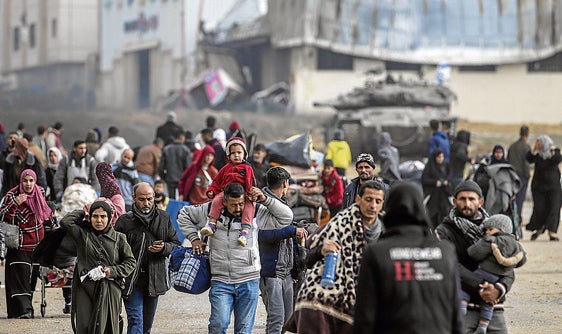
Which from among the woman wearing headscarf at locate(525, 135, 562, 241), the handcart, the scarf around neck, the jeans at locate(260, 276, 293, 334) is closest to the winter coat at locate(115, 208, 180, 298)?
the jeans at locate(260, 276, 293, 334)

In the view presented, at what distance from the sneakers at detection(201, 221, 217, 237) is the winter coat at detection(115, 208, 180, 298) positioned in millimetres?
583

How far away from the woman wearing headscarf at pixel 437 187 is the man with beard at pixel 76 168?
5228mm

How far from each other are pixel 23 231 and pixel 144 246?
2.64 m

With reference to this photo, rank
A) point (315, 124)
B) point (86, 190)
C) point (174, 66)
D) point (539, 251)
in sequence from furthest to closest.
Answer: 1. point (174, 66)
2. point (315, 124)
3. point (539, 251)
4. point (86, 190)

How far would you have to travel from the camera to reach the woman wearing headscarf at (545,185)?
18031 mm

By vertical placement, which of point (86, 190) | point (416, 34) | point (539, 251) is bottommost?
point (539, 251)

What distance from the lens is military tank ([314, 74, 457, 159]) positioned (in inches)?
1351

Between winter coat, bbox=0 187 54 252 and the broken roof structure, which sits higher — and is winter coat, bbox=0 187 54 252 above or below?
below

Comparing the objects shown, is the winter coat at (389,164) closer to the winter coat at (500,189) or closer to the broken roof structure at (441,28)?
the winter coat at (500,189)

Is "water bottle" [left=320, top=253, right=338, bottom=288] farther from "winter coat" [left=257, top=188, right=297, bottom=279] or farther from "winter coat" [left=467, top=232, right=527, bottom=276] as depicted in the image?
"winter coat" [left=257, top=188, right=297, bottom=279]

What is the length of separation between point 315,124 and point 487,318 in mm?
36966

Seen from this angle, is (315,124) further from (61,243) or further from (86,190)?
(61,243)

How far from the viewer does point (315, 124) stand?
44562 mm

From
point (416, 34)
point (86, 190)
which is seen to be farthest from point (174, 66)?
point (86, 190)
